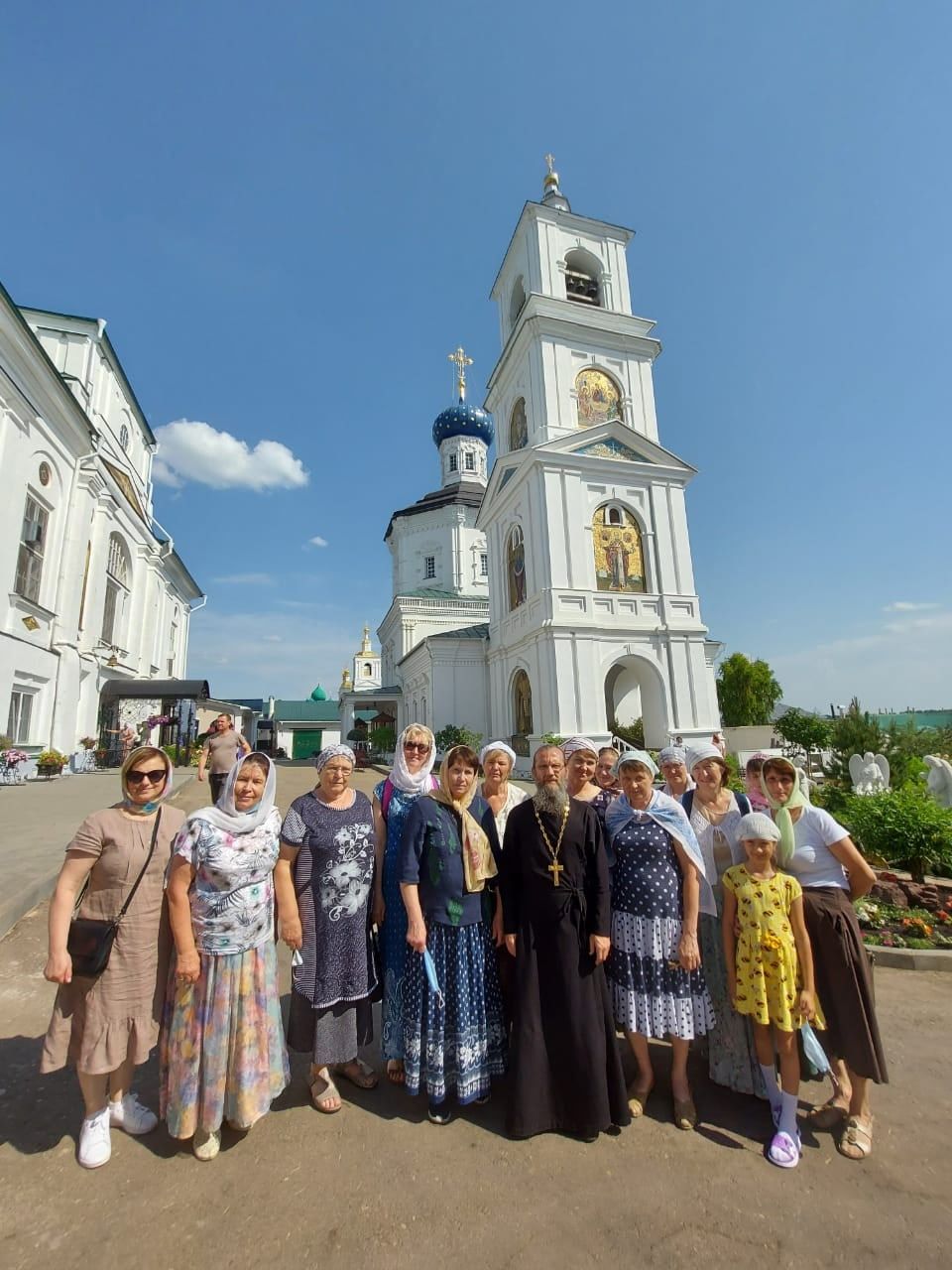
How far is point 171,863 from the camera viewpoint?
2574 millimetres

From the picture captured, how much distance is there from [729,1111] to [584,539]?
17754mm

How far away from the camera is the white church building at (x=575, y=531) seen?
19.1m

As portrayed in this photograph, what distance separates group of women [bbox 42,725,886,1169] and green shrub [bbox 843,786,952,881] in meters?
4.58

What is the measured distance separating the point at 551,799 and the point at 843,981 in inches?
63.3

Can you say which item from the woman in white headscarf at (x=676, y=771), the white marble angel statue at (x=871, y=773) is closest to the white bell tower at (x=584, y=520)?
the white marble angel statue at (x=871, y=773)

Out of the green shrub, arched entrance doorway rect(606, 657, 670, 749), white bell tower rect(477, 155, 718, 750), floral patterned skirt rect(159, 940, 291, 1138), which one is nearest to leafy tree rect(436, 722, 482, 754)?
white bell tower rect(477, 155, 718, 750)

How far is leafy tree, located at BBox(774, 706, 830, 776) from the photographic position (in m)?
18.4

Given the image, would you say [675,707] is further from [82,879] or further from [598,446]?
[82,879]

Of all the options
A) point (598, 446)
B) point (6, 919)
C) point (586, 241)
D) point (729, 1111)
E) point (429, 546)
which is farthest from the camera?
point (429, 546)

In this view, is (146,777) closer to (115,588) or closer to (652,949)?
(652,949)

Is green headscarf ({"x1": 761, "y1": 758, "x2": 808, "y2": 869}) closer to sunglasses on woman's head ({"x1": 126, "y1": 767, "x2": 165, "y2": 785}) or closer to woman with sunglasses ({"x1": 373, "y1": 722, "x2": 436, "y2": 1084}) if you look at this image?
woman with sunglasses ({"x1": 373, "y1": 722, "x2": 436, "y2": 1084})

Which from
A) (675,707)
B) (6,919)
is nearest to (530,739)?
(675,707)

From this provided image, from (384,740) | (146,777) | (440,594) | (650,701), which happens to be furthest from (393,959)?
(440,594)

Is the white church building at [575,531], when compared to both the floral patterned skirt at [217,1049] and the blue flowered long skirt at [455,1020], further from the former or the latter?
the floral patterned skirt at [217,1049]
